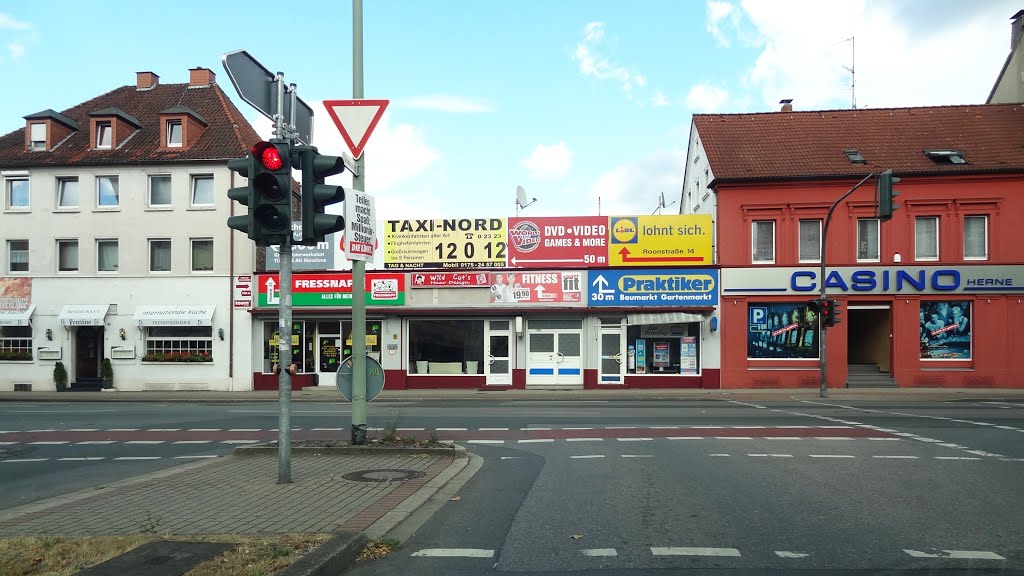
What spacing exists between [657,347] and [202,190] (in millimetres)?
18518

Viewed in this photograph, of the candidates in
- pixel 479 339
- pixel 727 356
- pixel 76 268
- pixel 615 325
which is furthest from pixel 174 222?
pixel 727 356

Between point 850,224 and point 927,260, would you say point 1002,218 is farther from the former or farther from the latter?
point 850,224

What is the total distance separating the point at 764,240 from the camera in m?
29.3

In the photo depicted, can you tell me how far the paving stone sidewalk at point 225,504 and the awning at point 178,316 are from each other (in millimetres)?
21534

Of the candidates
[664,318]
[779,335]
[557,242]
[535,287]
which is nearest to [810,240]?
[779,335]

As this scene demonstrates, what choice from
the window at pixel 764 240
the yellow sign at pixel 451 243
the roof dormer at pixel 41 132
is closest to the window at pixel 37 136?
the roof dormer at pixel 41 132

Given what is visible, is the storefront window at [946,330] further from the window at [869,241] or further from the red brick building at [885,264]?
the window at [869,241]

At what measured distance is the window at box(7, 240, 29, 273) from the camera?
31.9 metres

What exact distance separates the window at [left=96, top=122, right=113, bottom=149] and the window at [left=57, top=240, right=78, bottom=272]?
13.5ft

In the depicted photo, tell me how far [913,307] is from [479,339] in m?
15.8

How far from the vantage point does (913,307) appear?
28.5m

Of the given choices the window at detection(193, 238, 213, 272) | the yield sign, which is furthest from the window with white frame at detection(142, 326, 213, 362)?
the yield sign

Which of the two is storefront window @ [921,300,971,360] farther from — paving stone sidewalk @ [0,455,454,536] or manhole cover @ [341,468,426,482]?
manhole cover @ [341,468,426,482]

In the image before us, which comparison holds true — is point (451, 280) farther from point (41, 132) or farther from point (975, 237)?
point (975, 237)
